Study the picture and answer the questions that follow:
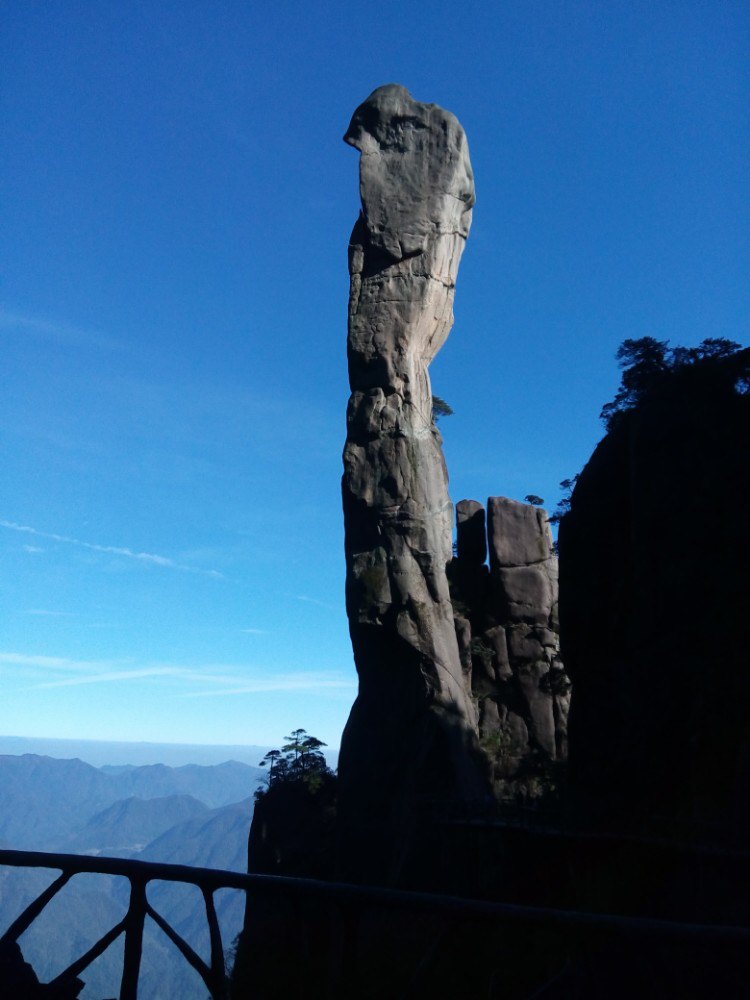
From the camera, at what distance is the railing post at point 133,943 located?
4547mm

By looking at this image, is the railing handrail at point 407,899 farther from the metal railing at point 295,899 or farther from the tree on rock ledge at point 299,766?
the tree on rock ledge at point 299,766

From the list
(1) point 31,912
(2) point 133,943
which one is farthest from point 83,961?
(1) point 31,912

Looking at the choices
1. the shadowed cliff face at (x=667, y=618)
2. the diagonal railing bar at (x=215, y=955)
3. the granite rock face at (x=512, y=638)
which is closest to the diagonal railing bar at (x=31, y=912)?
the diagonal railing bar at (x=215, y=955)

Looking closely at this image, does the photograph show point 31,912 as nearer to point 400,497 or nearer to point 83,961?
point 83,961

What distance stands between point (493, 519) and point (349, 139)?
20.4 metres

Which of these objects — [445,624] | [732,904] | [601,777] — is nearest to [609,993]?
[732,904]

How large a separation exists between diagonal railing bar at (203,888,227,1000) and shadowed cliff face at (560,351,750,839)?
520 inches

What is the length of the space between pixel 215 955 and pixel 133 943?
47 centimetres

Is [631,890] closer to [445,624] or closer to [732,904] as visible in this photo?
[732,904]

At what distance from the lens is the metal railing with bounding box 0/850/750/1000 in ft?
12.3

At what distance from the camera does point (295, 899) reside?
453 cm

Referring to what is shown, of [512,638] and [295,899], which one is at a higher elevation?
[512,638]

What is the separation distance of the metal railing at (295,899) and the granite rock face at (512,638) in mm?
33298

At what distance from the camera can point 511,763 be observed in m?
37.3
